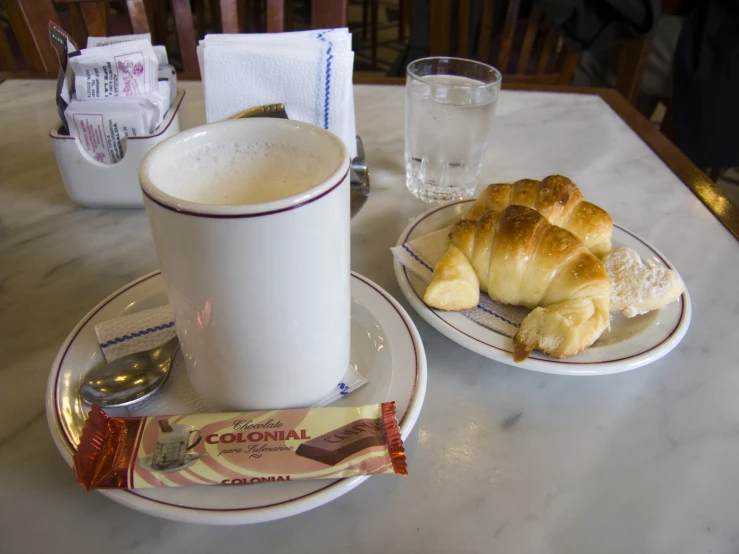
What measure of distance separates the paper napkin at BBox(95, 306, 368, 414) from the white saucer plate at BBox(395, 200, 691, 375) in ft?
0.35

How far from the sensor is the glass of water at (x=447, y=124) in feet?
2.44

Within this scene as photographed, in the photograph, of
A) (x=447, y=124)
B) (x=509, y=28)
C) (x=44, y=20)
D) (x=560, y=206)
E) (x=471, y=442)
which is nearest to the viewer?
(x=471, y=442)

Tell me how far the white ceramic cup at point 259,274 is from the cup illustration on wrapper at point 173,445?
0.04 m

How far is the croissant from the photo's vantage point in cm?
60

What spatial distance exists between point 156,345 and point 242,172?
165 millimetres

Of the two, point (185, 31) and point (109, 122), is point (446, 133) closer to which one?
point (109, 122)

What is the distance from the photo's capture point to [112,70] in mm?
629

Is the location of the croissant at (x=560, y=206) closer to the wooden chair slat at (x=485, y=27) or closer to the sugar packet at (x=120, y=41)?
the sugar packet at (x=120, y=41)

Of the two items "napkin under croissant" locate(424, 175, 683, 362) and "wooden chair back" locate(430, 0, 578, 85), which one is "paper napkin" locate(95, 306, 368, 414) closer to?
"napkin under croissant" locate(424, 175, 683, 362)

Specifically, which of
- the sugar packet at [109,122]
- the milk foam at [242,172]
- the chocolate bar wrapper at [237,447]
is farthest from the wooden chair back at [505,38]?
the chocolate bar wrapper at [237,447]

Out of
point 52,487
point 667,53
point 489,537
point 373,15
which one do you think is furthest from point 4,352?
point 373,15

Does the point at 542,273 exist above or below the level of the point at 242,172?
below

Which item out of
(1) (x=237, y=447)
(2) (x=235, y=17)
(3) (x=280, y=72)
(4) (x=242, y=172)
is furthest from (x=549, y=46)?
(1) (x=237, y=447)

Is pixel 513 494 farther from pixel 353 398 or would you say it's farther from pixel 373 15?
pixel 373 15
